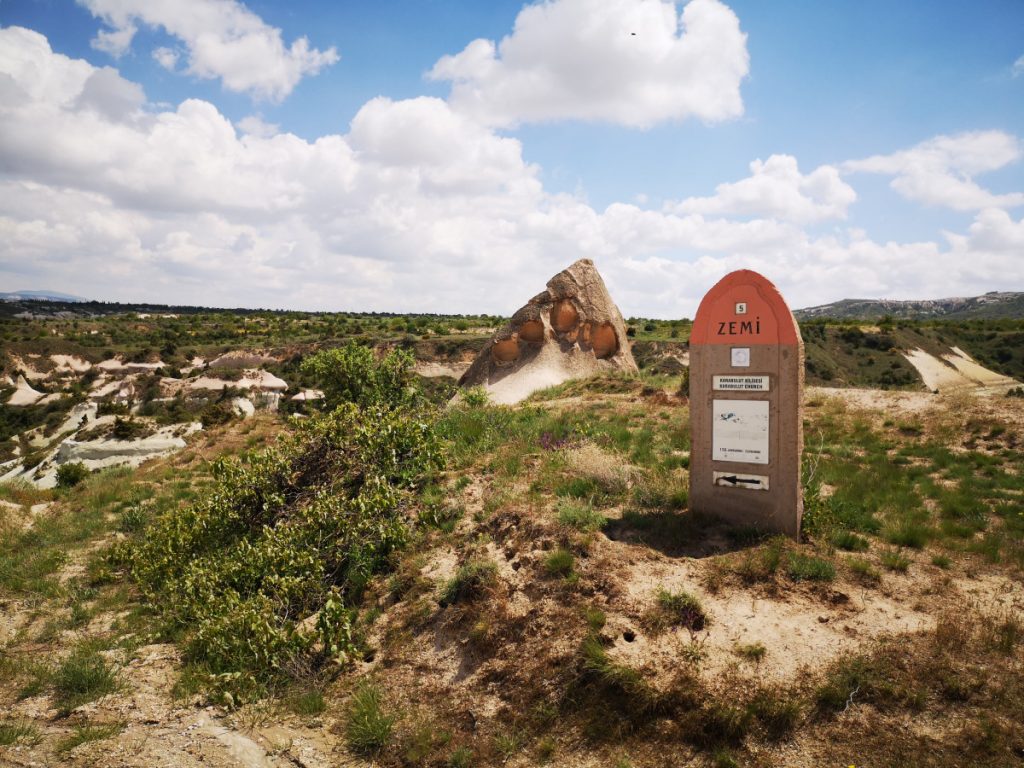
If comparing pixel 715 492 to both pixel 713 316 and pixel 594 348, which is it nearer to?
pixel 713 316

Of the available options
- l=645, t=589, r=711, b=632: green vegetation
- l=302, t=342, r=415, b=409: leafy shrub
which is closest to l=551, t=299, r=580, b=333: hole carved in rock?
l=302, t=342, r=415, b=409: leafy shrub

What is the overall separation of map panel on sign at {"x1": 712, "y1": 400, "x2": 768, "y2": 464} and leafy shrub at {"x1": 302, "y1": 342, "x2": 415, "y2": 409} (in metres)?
6.38

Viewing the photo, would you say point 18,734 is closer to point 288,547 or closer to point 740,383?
point 288,547

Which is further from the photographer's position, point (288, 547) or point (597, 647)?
point (288, 547)

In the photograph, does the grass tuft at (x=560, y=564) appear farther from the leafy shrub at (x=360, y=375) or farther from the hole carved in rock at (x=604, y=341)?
the hole carved in rock at (x=604, y=341)

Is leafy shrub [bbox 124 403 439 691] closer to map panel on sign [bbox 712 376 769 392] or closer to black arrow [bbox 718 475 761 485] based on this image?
black arrow [bbox 718 475 761 485]

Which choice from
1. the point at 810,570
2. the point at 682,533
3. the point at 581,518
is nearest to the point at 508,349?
the point at 581,518

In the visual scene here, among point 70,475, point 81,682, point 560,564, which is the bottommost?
point 70,475

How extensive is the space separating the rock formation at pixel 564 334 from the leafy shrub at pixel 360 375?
6215mm

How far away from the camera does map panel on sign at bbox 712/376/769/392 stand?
231 inches

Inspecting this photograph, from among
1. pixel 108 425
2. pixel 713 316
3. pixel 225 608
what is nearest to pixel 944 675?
pixel 713 316

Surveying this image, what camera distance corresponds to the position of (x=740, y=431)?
5.96 metres

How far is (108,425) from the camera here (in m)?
25.0

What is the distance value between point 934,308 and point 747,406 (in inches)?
6349
